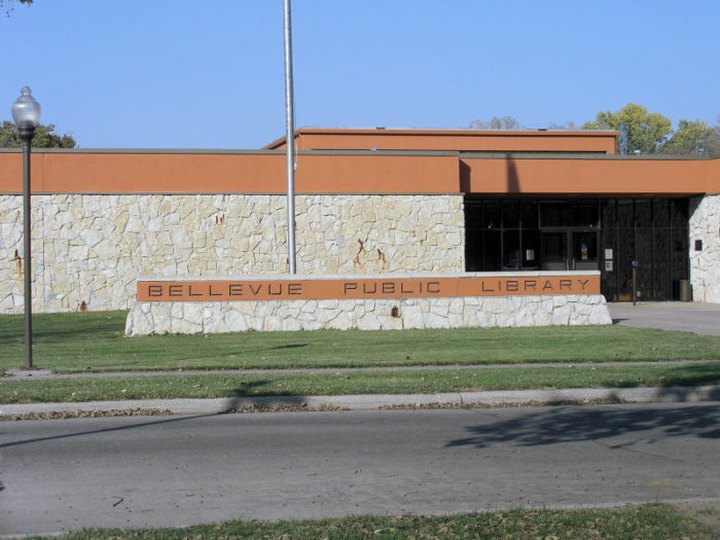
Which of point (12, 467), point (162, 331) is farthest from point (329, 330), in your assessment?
point (12, 467)

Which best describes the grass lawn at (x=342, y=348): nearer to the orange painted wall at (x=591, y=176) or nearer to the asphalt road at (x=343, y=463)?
the asphalt road at (x=343, y=463)

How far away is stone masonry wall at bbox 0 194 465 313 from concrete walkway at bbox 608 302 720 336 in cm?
625

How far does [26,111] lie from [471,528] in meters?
11.5

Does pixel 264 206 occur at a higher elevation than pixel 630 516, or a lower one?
higher

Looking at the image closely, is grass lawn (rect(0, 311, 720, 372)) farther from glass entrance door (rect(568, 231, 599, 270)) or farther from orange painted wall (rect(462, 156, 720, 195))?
glass entrance door (rect(568, 231, 599, 270))

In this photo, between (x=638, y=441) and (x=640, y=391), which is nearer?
(x=638, y=441)

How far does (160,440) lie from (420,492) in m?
3.70

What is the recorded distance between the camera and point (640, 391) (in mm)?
13125

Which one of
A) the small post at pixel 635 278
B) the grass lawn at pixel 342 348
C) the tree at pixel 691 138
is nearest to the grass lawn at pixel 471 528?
the grass lawn at pixel 342 348

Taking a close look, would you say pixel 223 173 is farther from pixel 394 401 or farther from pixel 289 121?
pixel 394 401

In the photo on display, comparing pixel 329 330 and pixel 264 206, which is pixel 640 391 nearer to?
pixel 329 330

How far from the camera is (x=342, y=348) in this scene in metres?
18.6

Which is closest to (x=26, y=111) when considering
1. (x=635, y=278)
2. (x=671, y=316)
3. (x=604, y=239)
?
(x=671, y=316)

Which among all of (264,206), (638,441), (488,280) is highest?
(264,206)
